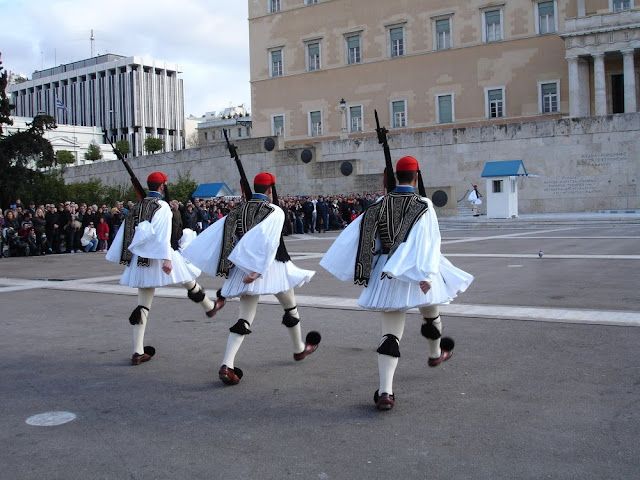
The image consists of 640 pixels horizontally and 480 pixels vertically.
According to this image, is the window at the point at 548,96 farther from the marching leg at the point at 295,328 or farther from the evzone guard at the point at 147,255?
the marching leg at the point at 295,328

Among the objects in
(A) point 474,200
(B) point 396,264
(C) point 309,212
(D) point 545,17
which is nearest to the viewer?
(B) point 396,264

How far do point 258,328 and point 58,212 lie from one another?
17.6m

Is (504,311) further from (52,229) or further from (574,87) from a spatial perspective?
(574,87)

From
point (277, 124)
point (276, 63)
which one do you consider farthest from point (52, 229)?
point (276, 63)

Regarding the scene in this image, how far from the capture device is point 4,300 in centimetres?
1202

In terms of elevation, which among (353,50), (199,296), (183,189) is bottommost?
(199,296)

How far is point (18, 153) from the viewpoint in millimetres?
33688

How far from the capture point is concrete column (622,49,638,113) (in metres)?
42.5

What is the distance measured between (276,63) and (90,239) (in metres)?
38.0

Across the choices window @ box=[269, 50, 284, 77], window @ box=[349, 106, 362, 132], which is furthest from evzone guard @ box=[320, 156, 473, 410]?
window @ box=[269, 50, 284, 77]

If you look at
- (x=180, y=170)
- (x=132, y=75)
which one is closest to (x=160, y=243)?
(x=180, y=170)

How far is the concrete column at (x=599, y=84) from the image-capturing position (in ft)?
141

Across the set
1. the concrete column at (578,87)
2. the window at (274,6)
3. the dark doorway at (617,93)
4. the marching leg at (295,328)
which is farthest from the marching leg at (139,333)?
the window at (274,6)

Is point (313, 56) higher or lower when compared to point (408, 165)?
higher
